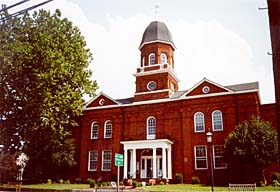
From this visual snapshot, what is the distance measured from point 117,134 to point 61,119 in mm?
6947

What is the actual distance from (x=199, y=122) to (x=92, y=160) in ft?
40.5

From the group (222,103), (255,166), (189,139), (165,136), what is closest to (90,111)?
(165,136)

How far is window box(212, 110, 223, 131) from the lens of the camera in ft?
95.9

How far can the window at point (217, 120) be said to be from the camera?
1150 inches

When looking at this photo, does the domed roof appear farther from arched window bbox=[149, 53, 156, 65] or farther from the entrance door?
the entrance door

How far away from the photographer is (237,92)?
94.3 ft

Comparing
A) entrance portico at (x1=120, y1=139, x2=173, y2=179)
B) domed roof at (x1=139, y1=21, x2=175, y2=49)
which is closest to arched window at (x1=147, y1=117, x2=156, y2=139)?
entrance portico at (x1=120, y1=139, x2=173, y2=179)

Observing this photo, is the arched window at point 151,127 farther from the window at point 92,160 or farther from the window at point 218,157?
the window at point 92,160

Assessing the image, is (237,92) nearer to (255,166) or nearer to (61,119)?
(255,166)

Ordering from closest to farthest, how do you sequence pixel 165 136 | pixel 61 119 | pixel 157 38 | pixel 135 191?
1. pixel 135 191
2. pixel 61 119
3. pixel 165 136
4. pixel 157 38

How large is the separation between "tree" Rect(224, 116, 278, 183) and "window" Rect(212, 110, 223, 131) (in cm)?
401

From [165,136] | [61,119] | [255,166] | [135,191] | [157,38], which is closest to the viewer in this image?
[135,191]

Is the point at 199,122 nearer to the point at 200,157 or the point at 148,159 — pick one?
the point at 200,157

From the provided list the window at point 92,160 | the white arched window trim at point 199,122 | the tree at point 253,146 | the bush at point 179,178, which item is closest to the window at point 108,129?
the window at point 92,160
